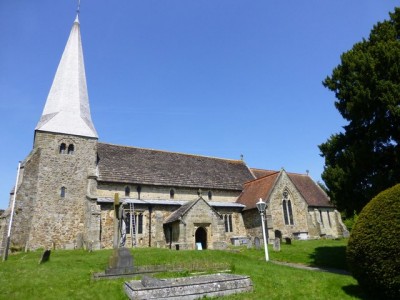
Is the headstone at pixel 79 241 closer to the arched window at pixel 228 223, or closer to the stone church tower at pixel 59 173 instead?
the stone church tower at pixel 59 173

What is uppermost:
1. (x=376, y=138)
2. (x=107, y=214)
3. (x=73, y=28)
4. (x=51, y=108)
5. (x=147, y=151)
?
(x=73, y=28)

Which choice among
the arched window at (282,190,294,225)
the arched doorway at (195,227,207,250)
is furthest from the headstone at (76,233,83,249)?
the arched window at (282,190,294,225)

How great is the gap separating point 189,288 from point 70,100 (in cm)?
2532

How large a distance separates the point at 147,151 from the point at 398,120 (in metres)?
24.6

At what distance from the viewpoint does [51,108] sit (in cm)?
2855

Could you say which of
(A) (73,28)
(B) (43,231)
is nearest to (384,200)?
(B) (43,231)

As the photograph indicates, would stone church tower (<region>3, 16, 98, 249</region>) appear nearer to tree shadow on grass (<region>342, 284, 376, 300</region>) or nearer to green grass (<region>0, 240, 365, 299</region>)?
green grass (<region>0, 240, 365, 299</region>)

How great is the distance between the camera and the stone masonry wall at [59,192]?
23.9 meters

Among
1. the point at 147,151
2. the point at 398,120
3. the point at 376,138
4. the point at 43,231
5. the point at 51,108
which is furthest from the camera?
the point at 147,151

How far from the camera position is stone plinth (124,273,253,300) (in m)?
8.70

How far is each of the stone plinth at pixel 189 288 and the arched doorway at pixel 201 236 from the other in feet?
52.0

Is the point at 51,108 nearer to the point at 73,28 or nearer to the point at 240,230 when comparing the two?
the point at 73,28

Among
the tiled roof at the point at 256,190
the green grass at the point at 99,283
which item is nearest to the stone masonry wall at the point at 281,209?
the tiled roof at the point at 256,190

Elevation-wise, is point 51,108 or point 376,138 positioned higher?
point 51,108
